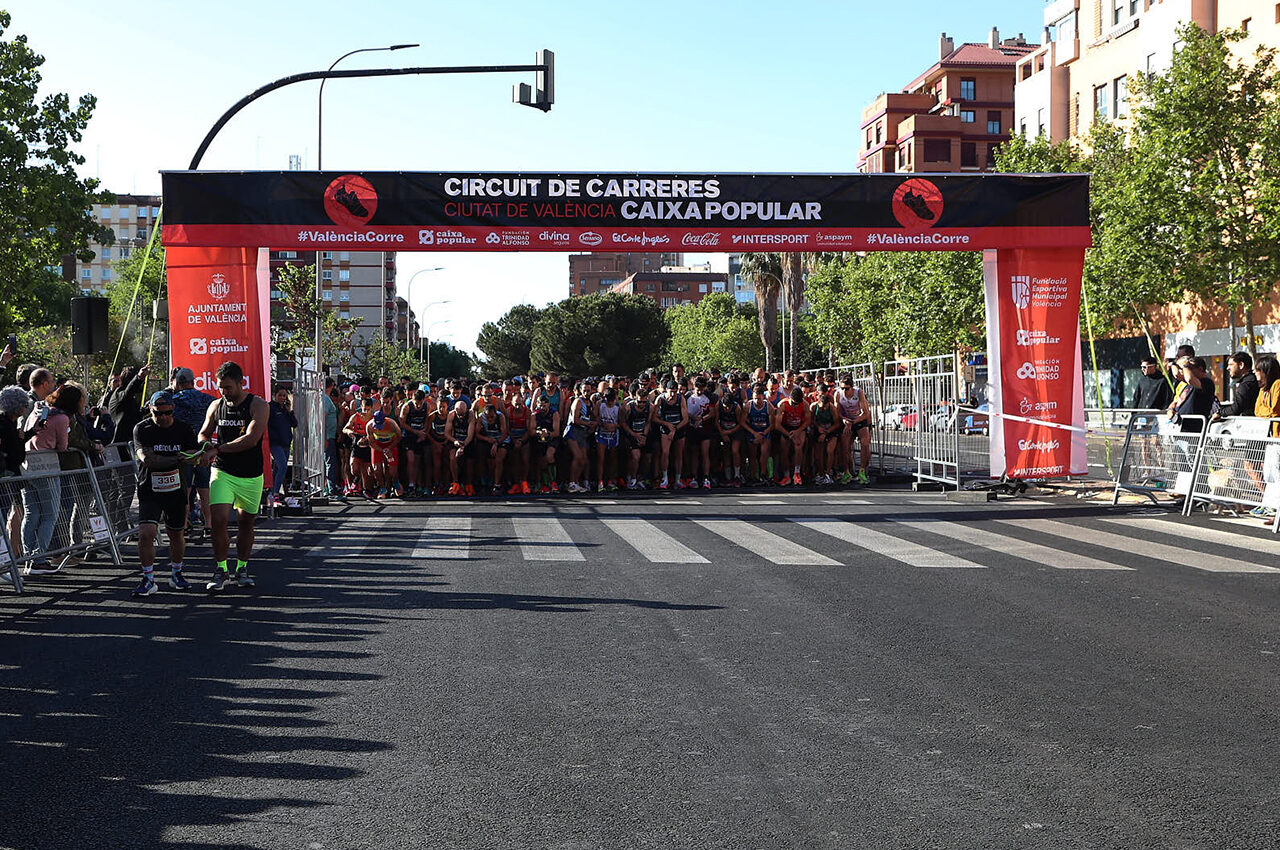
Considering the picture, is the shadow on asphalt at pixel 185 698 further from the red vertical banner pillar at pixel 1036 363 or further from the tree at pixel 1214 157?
the tree at pixel 1214 157

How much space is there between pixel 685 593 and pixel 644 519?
6265 mm

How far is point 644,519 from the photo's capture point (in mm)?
15836

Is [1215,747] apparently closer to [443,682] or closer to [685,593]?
[443,682]

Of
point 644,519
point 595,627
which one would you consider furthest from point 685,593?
point 644,519

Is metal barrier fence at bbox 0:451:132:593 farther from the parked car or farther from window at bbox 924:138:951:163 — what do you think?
→ window at bbox 924:138:951:163

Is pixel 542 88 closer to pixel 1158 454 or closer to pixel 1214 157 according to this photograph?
pixel 1158 454

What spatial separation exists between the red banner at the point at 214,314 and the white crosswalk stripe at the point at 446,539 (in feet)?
11.2

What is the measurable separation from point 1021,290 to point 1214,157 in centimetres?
2027

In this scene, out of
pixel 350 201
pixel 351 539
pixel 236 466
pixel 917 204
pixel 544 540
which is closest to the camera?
pixel 236 466

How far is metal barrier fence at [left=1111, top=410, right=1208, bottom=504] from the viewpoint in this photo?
1579cm

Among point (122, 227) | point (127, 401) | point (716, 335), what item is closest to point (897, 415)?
point (127, 401)

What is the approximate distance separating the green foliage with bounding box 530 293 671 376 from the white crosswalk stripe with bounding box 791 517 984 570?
292ft

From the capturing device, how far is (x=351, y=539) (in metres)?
13.8

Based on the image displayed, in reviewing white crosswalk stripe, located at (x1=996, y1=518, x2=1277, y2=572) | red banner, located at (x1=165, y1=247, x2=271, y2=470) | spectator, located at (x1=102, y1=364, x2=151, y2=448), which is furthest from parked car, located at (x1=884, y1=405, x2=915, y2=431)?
spectator, located at (x1=102, y1=364, x2=151, y2=448)
